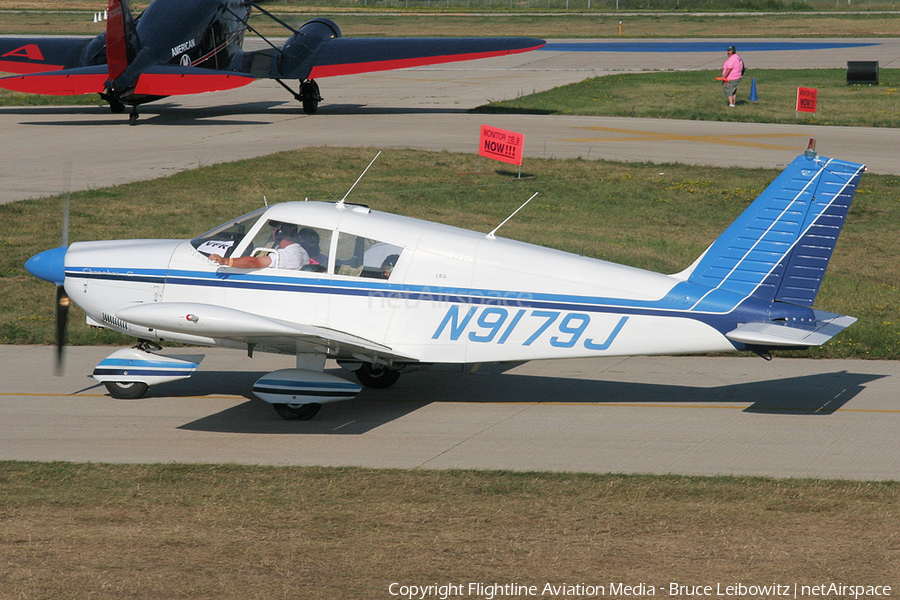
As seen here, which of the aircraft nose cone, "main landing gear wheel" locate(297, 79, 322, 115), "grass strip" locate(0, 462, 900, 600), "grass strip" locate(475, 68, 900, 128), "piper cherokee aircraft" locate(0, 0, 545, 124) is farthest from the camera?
"main landing gear wheel" locate(297, 79, 322, 115)

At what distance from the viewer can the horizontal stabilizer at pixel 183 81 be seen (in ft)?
92.3

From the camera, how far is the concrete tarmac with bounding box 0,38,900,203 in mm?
25000

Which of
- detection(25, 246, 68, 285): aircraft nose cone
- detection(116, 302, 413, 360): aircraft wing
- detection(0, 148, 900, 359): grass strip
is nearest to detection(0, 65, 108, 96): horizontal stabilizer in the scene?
detection(0, 148, 900, 359): grass strip

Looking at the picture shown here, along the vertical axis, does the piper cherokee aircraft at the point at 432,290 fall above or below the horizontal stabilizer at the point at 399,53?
below

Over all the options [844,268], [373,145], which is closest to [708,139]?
[373,145]

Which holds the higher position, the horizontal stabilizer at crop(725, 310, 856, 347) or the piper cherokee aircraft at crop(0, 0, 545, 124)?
the piper cherokee aircraft at crop(0, 0, 545, 124)

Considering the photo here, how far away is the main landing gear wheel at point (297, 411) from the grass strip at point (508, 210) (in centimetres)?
431

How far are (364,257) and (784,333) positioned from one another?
4279 millimetres

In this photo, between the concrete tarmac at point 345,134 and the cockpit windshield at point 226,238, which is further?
the concrete tarmac at point 345,134

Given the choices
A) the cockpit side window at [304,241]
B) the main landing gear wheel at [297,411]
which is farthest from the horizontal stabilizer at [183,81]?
the main landing gear wheel at [297,411]

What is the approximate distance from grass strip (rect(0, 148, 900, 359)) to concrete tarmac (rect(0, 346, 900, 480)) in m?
1.84

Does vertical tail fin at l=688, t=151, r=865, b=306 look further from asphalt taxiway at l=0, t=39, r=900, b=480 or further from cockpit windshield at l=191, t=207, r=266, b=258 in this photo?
cockpit windshield at l=191, t=207, r=266, b=258

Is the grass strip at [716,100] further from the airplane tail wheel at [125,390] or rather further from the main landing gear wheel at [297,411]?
the main landing gear wheel at [297,411]

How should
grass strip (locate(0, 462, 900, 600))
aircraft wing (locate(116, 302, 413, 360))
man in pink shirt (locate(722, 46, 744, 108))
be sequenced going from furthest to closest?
man in pink shirt (locate(722, 46, 744, 108))
aircraft wing (locate(116, 302, 413, 360))
grass strip (locate(0, 462, 900, 600))
